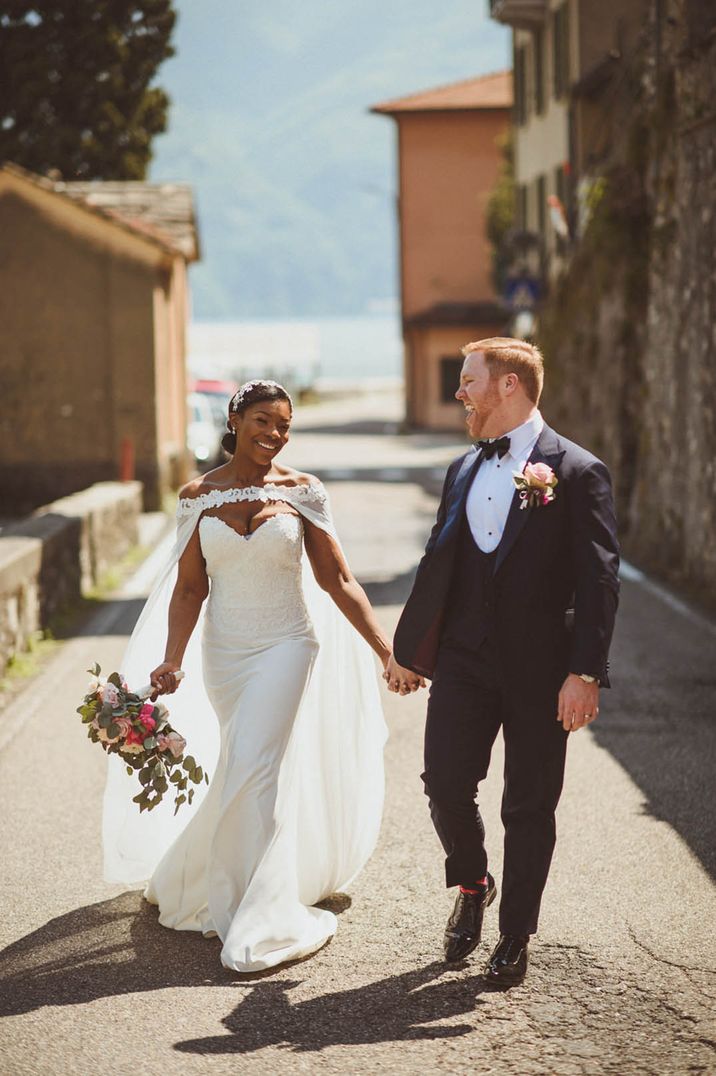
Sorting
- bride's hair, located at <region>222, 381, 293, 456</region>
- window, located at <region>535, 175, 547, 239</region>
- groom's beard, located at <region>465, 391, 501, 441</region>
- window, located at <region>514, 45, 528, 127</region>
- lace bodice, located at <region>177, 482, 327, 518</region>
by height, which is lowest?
lace bodice, located at <region>177, 482, 327, 518</region>

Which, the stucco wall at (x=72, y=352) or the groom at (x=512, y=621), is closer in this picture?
the groom at (x=512, y=621)

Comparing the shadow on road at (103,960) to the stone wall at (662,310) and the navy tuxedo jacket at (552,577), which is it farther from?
the stone wall at (662,310)

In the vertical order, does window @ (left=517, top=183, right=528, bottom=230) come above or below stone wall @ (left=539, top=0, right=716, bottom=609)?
above

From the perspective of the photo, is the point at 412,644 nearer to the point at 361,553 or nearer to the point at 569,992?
the point at 569,992

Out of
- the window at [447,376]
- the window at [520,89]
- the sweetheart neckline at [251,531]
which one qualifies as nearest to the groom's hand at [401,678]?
the sweetheart neckline at [251,531]

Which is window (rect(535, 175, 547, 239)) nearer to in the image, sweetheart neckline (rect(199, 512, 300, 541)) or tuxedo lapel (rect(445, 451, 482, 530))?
sweetheart neckline (rect(199, 512, 300, 541))

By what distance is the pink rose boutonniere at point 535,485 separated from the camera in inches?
189

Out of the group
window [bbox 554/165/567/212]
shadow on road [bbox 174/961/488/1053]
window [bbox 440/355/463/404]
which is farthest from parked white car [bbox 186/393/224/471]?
shadow on road [bbox 174/961/488/1053]

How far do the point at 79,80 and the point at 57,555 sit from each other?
20968 millimetres

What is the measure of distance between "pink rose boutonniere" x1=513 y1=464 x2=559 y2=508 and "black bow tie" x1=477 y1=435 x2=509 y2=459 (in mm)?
182

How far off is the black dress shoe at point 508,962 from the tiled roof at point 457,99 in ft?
161

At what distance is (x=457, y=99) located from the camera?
53.0 metres

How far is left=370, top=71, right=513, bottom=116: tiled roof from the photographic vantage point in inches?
2053

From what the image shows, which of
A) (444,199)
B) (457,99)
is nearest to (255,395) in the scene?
(444,199)
